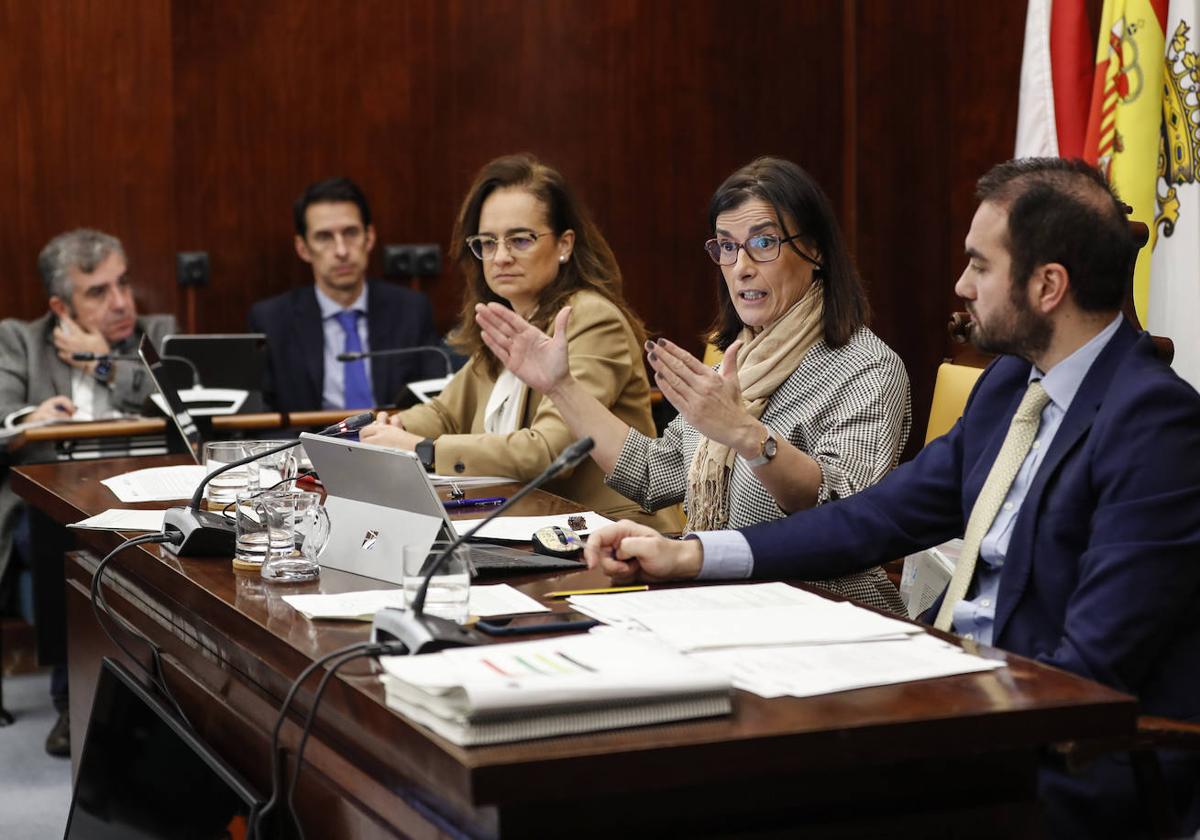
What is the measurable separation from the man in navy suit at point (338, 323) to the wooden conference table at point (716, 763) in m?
3.54

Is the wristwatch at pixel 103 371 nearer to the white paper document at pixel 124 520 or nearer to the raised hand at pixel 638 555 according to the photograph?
the white paper document at pixel 124 520

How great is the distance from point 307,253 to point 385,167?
0.55m

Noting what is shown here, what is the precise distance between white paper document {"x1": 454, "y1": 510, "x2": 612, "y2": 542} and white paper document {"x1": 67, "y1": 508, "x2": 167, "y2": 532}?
1.70 ft

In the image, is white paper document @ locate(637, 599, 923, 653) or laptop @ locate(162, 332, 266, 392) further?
laptop @ locate(162, 332, 266, 392)

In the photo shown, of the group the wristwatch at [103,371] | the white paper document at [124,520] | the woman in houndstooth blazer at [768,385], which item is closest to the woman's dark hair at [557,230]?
the woman in houndstooth blazer at [768,385]

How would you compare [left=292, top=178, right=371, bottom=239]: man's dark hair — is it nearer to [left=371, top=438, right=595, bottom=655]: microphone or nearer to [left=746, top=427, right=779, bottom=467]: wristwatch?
[left=746, top=427, right=779, bottom=467]: wristwatch

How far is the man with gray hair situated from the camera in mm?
4672

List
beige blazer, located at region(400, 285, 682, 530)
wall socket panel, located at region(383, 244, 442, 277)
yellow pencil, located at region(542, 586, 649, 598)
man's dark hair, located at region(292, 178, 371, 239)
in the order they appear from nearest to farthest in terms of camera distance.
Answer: yellow pencil, located at region(542, 586, 649, 598) < beige blazer, located at region(400, 285, 682, 530) < man's dark hair, located at region(292, 178, 371, 239) < wall socket panel, located at region(383, 244, 442, 277)

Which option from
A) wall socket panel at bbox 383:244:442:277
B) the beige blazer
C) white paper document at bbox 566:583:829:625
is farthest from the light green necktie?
wall socket panel at bbox 383:244:442:277

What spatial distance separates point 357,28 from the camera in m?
5.71

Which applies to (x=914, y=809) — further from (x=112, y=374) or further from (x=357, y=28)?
(x=357, y=28)

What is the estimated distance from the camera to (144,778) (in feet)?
7.34

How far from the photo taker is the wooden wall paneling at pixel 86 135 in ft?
17.3

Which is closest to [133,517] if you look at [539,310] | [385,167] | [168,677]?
[168,677]
